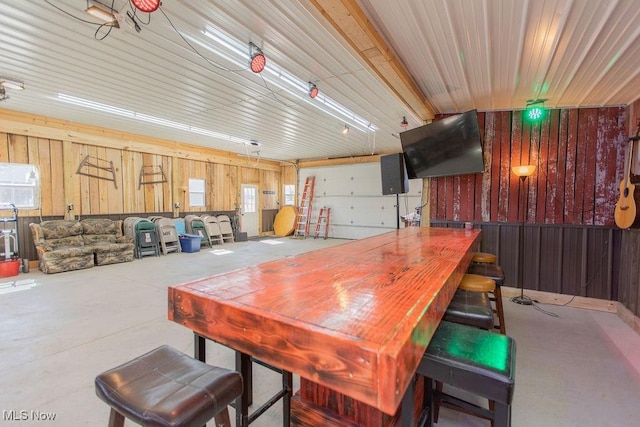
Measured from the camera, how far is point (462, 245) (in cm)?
228

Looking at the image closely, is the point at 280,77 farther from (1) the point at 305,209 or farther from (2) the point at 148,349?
(1) the point at 305,209

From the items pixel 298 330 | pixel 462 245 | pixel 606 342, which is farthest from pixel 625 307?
pixel 298 330

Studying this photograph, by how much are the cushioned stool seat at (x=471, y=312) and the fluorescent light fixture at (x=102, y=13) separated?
3403 millimetres

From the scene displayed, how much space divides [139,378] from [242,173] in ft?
30.7

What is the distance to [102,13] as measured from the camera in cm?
232

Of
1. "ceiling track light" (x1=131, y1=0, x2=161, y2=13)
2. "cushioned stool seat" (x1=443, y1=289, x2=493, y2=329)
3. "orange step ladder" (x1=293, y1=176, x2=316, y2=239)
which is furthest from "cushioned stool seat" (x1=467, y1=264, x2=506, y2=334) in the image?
"orange step ladder" (x1=293, y1=176, x2=316, y2=239)

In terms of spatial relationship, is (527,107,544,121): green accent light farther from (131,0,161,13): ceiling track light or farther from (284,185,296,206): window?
(284,185,296,206): window

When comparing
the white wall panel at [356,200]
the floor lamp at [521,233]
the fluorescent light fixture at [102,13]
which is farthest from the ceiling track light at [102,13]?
the white wall panel at [356,200]

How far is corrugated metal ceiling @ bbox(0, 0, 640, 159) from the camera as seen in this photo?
2238 millimetres

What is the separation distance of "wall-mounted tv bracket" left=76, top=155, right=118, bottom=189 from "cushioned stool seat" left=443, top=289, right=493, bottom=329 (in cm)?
749

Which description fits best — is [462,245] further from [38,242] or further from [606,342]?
[38,242]

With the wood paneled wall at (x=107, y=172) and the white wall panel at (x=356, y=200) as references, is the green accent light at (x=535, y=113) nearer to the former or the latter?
the white wall panel at (x=356, y=200)

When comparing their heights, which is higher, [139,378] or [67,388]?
[139,378]

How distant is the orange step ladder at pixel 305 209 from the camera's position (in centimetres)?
1052
